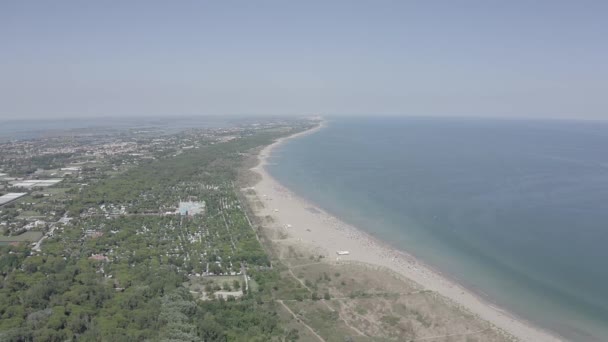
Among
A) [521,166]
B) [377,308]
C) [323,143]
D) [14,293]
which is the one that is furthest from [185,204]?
[323,143]

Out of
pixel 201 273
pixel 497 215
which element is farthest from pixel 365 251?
pixel 497 215

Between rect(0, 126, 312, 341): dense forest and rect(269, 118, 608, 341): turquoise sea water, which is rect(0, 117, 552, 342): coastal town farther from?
rect(269, 118, 608, 341): turquoise sea water

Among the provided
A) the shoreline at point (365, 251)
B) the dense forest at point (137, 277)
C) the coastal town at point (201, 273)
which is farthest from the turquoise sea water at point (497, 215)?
the dense forest at point (137, 277)

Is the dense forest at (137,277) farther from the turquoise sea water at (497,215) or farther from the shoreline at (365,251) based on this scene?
the turquoise sea water at (497,215)

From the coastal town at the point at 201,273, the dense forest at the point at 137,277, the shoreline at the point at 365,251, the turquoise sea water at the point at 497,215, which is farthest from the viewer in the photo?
the turquoise sea water at the point at 497,215

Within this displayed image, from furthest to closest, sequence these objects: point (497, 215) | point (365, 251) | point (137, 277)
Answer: point (497, 215), point (365, 251), point (137, 277)

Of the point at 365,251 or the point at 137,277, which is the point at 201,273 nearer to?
the point at 137,277
